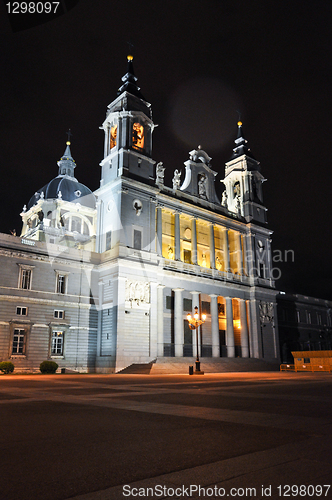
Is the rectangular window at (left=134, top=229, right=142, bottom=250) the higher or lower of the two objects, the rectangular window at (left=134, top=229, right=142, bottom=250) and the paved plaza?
the higher

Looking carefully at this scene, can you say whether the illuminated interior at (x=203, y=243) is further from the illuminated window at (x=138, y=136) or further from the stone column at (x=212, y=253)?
the illuminated window at (x=138, y=136)

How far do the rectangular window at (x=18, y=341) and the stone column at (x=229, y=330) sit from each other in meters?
24.6

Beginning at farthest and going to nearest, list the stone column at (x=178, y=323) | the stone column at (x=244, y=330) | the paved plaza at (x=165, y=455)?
1. the stone column at (x=244, y=330)
2. the stone column at (x=178, y=323)
3. the paved plaza at (x=165, y=455)

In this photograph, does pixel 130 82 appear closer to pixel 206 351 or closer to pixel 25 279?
pixel 25 279

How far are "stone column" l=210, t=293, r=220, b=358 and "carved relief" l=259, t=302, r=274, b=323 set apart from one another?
27.4ft

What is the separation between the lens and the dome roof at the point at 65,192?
73.1m

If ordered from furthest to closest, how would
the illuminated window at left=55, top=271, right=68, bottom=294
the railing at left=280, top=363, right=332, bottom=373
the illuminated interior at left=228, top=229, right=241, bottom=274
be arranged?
the illuminated interior at left=228, top=229, right=241, bottom=274 < the illuminated window at left=55, top=271, right=68, bottom=294 < the railing at left=280, top=363, right=332, bottom=373

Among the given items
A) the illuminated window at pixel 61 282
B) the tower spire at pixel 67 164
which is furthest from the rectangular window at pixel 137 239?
the tower spire at pixel 67 164

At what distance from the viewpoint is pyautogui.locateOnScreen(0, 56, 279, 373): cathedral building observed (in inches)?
1430

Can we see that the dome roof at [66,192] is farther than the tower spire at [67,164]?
No

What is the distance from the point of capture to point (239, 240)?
55.7 m

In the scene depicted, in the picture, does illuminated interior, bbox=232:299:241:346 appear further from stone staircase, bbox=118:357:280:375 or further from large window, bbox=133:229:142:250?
large window, bbox=133:229:142:250

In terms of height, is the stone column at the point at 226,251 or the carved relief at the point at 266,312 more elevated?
the stone column at the point at 226,251

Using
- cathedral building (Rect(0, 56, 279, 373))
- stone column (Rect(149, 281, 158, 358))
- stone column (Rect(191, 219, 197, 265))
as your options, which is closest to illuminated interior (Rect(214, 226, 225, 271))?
cathedral building (Rect(0, 56, 279, 373))
